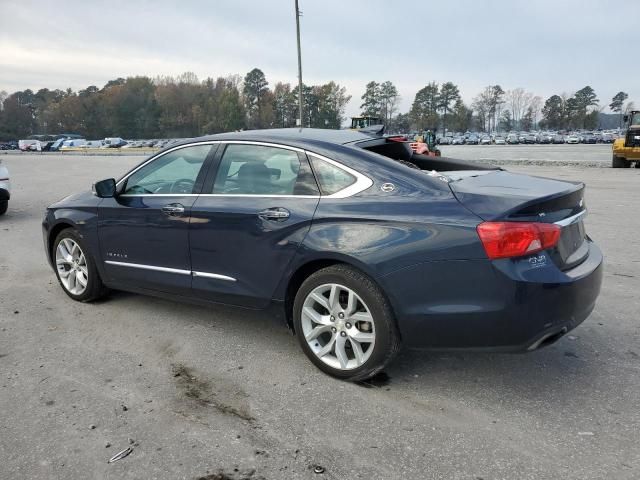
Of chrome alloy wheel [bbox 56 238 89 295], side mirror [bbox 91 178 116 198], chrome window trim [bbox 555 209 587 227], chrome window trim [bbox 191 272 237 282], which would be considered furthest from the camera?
chrome alloy wheel [bbox 56 238 89 295]

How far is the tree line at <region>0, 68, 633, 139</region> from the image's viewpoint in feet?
384

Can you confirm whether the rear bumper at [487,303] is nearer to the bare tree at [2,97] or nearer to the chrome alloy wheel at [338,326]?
the chrome alloy wheel at [338,326]

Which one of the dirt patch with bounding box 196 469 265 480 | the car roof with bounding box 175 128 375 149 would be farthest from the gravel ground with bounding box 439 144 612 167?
the dirt patch with bounding box 196 469 265 480

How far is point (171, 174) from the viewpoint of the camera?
4.34m

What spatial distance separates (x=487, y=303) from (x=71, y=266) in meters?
3.93

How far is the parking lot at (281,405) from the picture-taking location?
2.60 meters

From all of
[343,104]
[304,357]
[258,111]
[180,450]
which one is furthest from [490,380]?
[258,111]

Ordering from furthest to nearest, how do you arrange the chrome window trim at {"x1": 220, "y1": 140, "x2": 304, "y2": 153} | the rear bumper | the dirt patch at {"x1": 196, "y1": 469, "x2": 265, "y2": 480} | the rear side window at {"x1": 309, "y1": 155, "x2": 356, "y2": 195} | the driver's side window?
the driver's side window
the chrome window trim at {"x1": 220, "y1": 140, "x2": 304, "y2": 153}
the rear side window at {"x1": 309, "y1": 155, "x2": 356, "y2": 195}
the rear bumper
the dirt patch at {"x1": 196, "y1": 469, "x2": 265, "y2": 480}

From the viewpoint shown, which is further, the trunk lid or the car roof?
the car roof

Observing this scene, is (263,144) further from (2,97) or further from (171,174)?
(2,97)

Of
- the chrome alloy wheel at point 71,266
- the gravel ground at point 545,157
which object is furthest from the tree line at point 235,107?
the chrome alloy wheel at point 71,266

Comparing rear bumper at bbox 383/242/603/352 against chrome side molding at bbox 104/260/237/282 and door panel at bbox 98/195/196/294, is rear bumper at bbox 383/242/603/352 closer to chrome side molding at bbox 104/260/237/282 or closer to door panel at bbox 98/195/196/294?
chrome side molding at bbox 104/260/237/282

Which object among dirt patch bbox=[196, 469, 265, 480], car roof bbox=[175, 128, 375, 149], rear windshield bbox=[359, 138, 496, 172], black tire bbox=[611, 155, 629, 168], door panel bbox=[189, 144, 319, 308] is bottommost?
black tire bbox=[611, 155, 629, 168]

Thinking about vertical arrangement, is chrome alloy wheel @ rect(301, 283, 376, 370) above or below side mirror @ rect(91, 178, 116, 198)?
below
